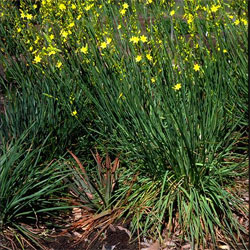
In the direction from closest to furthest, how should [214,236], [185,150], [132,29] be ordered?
1. [214,236]
2. [185,150]
3. [132,29]

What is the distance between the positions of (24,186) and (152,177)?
3.15ft

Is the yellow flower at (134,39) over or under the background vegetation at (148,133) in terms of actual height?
over

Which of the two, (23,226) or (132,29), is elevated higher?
(132,29)

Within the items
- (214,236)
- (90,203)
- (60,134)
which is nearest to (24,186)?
(90,203)

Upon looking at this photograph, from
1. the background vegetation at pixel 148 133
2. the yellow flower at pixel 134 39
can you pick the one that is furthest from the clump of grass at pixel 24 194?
the yellow flower at pixel 134 39

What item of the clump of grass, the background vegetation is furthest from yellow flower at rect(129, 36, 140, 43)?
the clump of grass

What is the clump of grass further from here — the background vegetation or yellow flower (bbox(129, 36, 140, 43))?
yellow flower (bbox(129, 36, 140, 43))

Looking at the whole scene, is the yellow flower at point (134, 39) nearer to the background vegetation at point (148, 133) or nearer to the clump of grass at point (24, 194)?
the background vegetation at point (148, 133)

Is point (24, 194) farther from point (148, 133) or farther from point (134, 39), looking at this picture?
point (134, 39)

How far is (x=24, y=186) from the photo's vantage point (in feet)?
10.2

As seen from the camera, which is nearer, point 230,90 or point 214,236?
point 214,236

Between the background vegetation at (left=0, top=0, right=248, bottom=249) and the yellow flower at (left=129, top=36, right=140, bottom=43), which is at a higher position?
the yellow flower at (left=129, top=36, right=140, bottom=43)

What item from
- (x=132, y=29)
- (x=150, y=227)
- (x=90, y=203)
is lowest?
(x=150, y=227)

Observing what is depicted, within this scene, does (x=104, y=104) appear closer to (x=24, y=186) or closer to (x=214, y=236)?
(x=24, y=186)
